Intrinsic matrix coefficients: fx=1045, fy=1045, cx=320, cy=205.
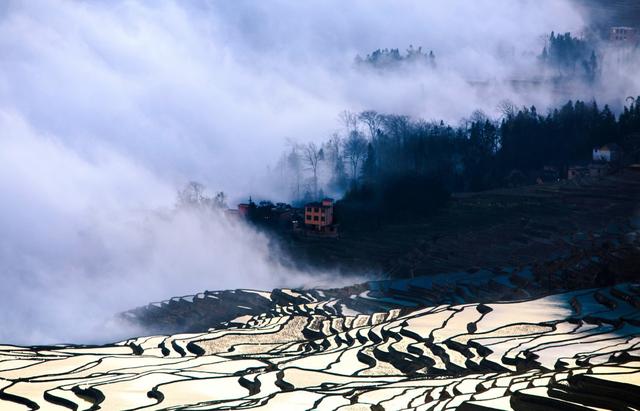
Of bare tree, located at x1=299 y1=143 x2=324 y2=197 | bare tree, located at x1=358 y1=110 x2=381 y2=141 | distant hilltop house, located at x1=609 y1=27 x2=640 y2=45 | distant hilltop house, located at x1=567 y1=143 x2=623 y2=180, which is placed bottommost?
distant hilltop house, located at x1=567 y1=143 x2=623 y2=180

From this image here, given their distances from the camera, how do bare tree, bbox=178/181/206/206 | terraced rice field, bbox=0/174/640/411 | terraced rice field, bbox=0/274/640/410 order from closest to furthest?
terraced rice field, bbox=0/274/640/410 → terraced rice field, bbox=0/174/640/411 → bare tree, bbox=178/181/206/206

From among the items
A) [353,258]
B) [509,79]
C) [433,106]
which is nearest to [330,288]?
[353,258]

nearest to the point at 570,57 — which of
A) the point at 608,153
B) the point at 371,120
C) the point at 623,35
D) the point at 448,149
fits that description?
the point at 623,35

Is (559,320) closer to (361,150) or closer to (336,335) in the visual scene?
(336,335)

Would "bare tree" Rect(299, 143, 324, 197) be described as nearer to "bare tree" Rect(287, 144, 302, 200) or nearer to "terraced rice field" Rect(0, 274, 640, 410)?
"bare tree" Rect(287, 144, 302, 200)

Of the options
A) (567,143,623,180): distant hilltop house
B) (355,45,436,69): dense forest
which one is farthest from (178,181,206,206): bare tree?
(567,143,623,180): distant hilltop house

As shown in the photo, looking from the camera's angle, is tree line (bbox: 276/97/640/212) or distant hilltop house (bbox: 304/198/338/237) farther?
tree line (bbox: 276/97/640/212)

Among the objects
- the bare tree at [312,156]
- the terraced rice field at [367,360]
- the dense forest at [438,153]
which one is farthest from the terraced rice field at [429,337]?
the bare tree at [312,156]

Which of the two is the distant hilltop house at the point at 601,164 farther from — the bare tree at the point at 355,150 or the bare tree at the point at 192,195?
the bare tree at the point at 192,195
